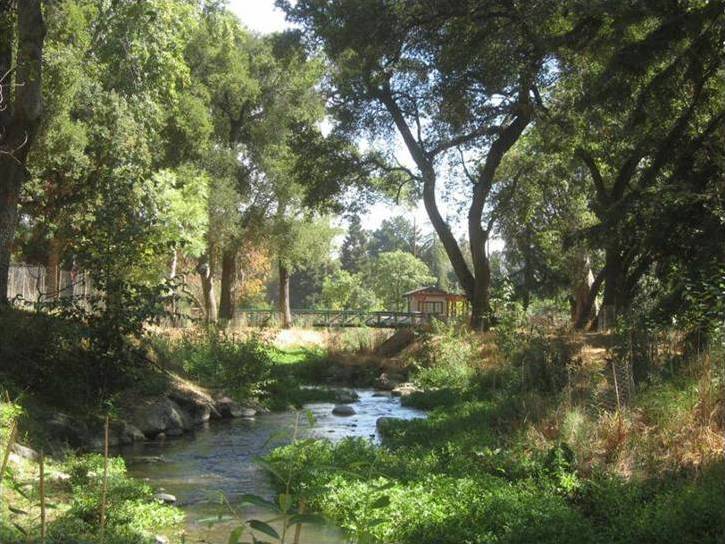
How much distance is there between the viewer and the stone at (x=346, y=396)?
18844mm

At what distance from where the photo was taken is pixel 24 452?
830 cm

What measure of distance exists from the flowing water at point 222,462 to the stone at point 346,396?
2189 mm

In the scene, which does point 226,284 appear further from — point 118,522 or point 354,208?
point 118,522

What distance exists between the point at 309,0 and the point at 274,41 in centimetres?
249

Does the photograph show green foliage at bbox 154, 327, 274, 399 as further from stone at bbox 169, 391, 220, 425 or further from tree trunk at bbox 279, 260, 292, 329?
tree trunk at bbox 279, 260, 292, 329

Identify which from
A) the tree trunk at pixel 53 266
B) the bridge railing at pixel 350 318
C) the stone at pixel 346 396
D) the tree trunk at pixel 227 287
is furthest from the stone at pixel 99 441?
the bridge railing at pixel 350 318

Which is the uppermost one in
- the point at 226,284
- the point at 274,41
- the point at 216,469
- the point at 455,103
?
the point at 274,41

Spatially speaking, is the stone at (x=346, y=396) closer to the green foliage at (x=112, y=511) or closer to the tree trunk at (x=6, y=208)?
the tree trunk at (x=6, y=208)

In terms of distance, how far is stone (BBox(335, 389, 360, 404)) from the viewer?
61.8ft

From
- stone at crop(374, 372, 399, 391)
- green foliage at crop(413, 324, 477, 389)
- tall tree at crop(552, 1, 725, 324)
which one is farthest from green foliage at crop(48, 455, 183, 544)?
stone at crop(374, 372, 399, 391)

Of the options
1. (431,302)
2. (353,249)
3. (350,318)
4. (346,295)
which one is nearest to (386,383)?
(350,318)

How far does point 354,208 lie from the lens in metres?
28.0

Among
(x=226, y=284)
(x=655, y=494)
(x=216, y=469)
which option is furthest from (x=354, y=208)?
(x=655, y=494)

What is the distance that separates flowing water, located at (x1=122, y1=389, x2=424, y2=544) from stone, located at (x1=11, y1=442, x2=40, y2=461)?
146 cm
